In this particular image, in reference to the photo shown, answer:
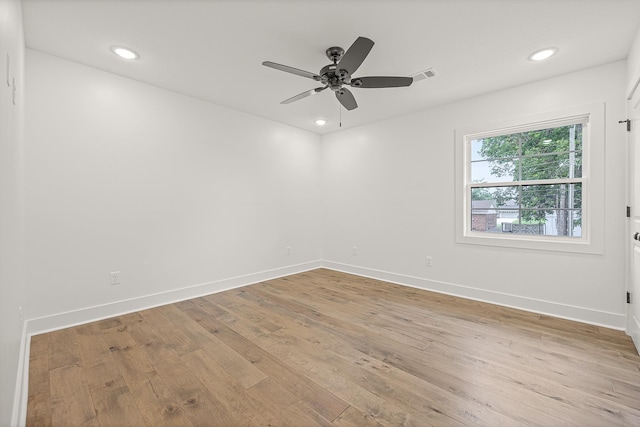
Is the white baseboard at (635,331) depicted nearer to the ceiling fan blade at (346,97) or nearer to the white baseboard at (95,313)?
the ceiling fan blade at (346,97)

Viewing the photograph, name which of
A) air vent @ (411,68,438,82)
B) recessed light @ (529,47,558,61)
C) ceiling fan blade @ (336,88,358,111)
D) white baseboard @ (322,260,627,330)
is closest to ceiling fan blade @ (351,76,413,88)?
ceiling fan blade @ (336,88,358,111)

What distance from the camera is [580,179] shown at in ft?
9.48

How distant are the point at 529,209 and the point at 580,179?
54 cm

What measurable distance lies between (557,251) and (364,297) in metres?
2.17

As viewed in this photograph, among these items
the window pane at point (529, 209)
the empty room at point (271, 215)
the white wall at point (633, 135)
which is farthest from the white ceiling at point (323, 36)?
the window pane at point (529, 209)

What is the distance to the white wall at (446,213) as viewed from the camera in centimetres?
267


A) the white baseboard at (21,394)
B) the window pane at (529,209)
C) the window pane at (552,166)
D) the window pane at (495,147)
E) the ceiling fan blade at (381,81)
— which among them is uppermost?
the ceiling fan blade at (381,81)

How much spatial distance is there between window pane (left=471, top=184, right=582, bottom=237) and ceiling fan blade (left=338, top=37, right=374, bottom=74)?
8.03ft

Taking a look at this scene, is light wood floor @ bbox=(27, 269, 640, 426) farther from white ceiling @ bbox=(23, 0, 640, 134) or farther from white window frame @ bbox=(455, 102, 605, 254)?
white ceiling @ bbox=(23, 0, 640, 134)

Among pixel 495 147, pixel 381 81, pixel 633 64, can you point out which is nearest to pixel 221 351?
pixel 381 81

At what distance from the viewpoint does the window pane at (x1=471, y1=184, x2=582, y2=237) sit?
9.87 feet

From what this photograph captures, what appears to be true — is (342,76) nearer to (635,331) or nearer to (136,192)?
(136,192)

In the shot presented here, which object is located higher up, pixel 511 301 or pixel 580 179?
pixel 580 179

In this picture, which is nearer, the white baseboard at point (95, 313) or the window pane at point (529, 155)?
the white baseboard at point (95, 313)
